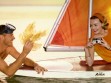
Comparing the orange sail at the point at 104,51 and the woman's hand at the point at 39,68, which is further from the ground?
the orange sail at the point at 104,51

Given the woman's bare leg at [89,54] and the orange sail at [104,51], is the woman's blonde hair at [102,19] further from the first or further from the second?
the woman's bare leg at [89,54]

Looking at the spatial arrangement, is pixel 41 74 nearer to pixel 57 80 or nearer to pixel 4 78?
pixel 57 80

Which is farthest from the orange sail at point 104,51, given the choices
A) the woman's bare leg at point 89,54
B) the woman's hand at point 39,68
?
the woman's hand at point 39,68

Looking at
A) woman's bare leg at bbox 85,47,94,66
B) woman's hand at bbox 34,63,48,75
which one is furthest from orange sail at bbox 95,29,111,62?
woman's hand at bbox 34,63,48,75

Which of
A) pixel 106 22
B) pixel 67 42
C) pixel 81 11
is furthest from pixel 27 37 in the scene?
pixel 106 22

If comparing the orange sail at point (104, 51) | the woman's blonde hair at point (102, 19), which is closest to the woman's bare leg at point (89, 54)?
the orange sail at point (104, 51)

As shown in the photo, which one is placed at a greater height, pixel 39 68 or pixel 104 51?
pixel 104 51

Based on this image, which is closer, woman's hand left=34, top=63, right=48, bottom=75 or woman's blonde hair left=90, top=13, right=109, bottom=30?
woman's hand left=34, top=63, right=48, bottom=75

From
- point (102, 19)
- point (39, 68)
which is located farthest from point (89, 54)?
point (39, 68)

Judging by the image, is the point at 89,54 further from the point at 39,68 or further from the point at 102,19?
the point at 39,68

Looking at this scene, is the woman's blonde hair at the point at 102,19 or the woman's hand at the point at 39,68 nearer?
the woman's hand at the point at 39,68

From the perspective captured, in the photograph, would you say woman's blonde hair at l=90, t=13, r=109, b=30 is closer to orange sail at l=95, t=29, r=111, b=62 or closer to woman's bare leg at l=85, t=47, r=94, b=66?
orange sail at l=95, t=29, r=111, b=62

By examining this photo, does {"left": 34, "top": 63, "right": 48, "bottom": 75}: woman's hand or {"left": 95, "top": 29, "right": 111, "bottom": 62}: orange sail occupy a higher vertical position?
{"left": 95, "top": 29, "right": 111, "bottom": 62}: orange sail

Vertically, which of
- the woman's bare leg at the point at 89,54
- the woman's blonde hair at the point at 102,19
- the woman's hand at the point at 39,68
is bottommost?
the woman's hand at the point at 39,68
